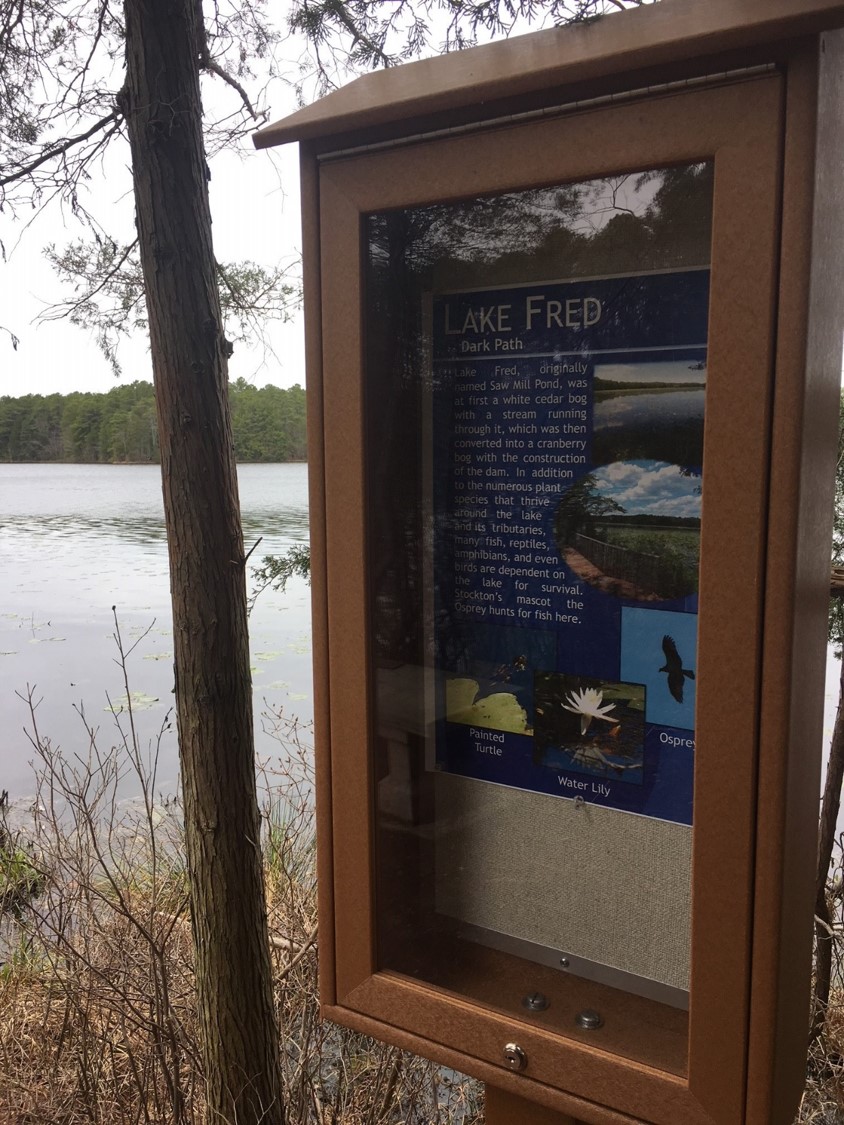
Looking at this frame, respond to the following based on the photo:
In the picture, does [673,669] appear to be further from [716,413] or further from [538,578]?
[716,413]

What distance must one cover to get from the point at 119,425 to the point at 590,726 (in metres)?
2.65

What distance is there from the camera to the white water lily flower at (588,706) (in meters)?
1.28

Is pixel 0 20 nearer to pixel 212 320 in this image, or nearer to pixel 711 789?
pixel 212 320

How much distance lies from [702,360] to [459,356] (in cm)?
37

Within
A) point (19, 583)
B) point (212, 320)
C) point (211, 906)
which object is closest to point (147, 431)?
point (212, 320)

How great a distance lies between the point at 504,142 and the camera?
116 cm

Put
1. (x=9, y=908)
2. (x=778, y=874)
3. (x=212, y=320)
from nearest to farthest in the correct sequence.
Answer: (x=778, y=874)
(x=212, y=320)
(x=9, y=908)

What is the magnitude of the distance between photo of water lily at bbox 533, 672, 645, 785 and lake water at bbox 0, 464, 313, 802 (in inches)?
82.0

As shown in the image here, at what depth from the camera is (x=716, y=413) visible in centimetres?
104

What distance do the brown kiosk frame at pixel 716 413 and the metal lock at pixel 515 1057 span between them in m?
0.01

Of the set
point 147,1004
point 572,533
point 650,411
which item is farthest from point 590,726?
point 147,1004

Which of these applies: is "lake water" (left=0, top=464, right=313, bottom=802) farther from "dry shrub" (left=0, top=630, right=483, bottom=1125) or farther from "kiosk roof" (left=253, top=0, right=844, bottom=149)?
"kiosk roof" (left=253, top=0, right=844, bottom=149)

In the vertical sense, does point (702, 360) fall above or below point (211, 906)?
above

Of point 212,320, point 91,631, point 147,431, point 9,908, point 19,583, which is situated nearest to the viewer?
point 212,320
